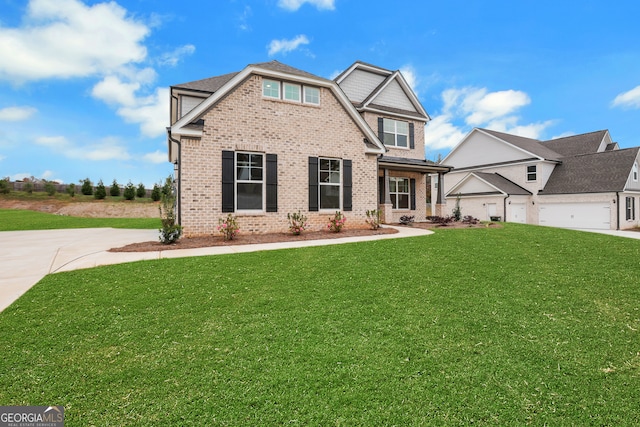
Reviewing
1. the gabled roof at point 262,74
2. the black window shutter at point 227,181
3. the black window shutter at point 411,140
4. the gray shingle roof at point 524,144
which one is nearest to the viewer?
the gabled roof at point 262,74

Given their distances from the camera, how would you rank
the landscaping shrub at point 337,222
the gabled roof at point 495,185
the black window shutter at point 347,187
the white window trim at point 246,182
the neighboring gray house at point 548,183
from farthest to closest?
the gabled roof at point 495,185 < the neighboring gray house at point 548,183 < the black window shutter at point 347,187 < the landscaping shrub at point 337,222 < the white window trim at point 246,182

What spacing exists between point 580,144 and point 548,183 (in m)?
10.3

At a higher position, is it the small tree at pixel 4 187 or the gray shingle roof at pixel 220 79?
the gray shingle roof at pixel 220 79

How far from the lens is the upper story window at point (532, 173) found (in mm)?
26297

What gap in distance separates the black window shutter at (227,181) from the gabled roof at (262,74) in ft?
3.80

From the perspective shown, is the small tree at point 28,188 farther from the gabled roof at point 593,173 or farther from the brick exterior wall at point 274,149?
the gabled roof at point 593,173

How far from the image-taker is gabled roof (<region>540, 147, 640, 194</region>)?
22891 millimetres

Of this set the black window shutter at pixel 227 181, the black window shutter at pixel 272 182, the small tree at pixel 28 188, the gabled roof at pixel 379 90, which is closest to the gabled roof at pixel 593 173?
the gabled roof at pixel 379 90

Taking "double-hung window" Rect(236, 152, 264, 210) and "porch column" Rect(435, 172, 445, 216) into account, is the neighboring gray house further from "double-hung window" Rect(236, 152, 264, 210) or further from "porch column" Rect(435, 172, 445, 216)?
"double-hung window" Rect(236, 152, 264, 210)

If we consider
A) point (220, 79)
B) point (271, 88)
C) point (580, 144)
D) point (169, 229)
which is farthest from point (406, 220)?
point (580, 144)

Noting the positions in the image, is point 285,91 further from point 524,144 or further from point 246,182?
point 524,144

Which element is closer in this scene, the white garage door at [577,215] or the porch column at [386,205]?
the porch column at [386,205]

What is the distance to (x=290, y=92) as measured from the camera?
11.8 metres

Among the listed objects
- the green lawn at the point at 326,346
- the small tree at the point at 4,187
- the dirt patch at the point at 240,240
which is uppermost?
the small tree at the point at 4,187
